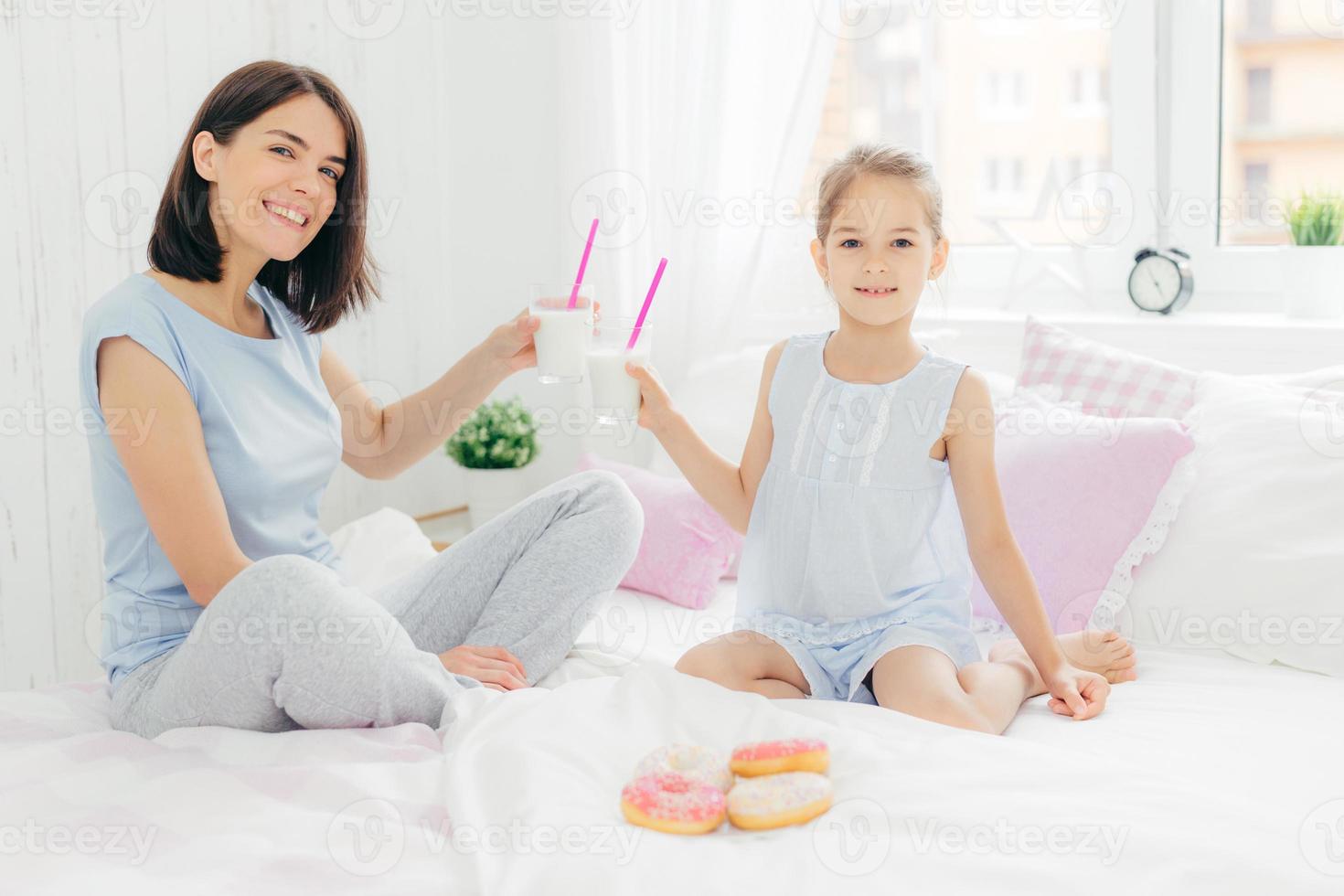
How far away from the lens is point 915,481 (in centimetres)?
159

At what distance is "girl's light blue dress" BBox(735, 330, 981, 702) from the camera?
1575mm

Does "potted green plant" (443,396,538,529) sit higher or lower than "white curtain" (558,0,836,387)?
lower

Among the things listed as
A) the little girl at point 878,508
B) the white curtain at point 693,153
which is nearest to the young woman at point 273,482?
the little girl at point 878,508

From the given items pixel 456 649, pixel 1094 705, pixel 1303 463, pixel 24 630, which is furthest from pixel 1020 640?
pixel 24 630

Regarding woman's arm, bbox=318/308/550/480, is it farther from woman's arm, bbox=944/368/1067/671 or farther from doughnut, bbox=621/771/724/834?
doughnut, bbox=621/771/724/834

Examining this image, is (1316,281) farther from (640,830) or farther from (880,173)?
(640,830)

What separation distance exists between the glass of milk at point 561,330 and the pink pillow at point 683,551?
0.42 m

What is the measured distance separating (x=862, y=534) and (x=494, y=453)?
1172mm

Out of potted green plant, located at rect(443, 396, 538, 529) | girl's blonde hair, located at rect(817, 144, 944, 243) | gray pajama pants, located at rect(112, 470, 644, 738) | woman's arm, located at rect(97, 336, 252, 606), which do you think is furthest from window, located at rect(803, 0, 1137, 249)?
woman's arm, located at rect(97, 336, 252, 606)

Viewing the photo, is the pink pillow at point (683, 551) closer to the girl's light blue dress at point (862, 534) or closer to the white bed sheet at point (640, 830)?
the girl's light blue dress at point (862, 534)

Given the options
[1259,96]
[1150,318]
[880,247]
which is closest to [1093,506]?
[880,247]

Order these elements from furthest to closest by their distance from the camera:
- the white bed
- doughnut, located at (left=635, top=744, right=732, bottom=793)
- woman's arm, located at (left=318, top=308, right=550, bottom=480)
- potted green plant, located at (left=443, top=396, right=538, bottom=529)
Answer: potted green plant, located at (left=443, top=396, right=538, bottom=529) < woman's arm, located at (left=318, top=308, right=550, bottom=480) < doughnut, located at (left=635, top=744, right=732, bottom=793) < the white bed

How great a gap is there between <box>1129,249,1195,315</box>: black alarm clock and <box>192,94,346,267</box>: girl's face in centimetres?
160

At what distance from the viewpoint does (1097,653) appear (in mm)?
1594
